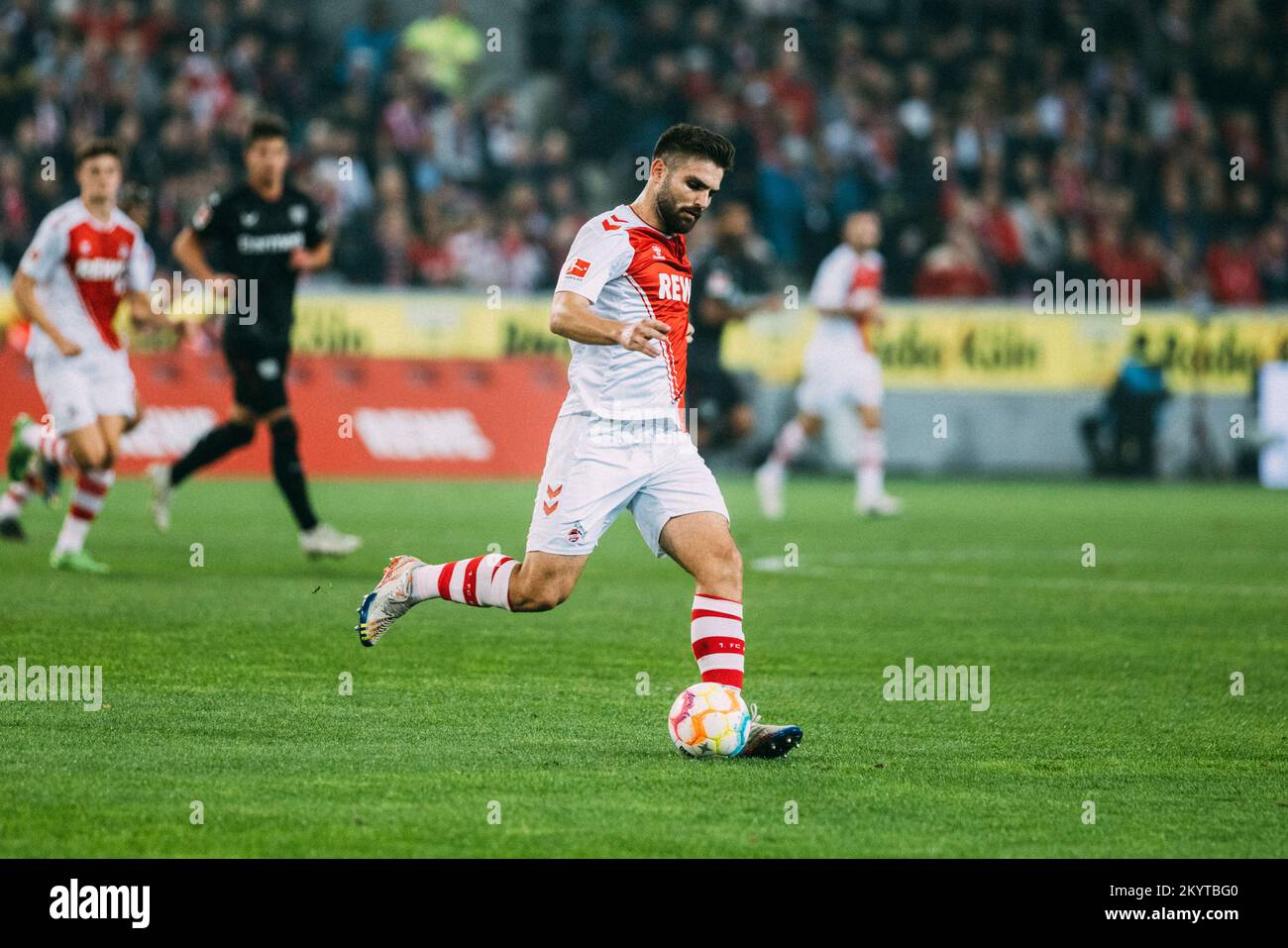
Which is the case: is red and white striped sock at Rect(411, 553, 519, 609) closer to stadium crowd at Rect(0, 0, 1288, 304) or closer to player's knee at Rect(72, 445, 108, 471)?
player's knee at Rect(72, 445, 108, 471)

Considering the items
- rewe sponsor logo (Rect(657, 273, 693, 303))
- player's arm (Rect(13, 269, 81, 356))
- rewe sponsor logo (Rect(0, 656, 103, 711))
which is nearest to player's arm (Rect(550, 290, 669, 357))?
rewe sponsor logo (Rect(657, 273, 693, 303))

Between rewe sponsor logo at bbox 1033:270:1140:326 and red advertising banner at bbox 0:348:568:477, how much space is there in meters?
6.09

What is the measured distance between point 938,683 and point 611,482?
211 cm

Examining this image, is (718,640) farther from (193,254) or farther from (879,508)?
(879,508)

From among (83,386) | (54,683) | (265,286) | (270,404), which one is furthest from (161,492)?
(54,683)

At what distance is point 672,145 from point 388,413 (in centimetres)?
1376

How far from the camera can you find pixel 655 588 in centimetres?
1189

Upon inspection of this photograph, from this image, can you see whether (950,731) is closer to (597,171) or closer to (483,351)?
(483,351)

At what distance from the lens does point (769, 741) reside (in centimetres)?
675

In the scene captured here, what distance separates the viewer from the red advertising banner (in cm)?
1967

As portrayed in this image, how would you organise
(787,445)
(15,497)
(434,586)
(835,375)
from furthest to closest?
(835,375)
(787,445)
(15,497)
(434,586)

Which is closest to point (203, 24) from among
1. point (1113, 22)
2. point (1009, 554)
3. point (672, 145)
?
point (1113, 22)

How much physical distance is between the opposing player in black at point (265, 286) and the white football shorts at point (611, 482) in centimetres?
540
